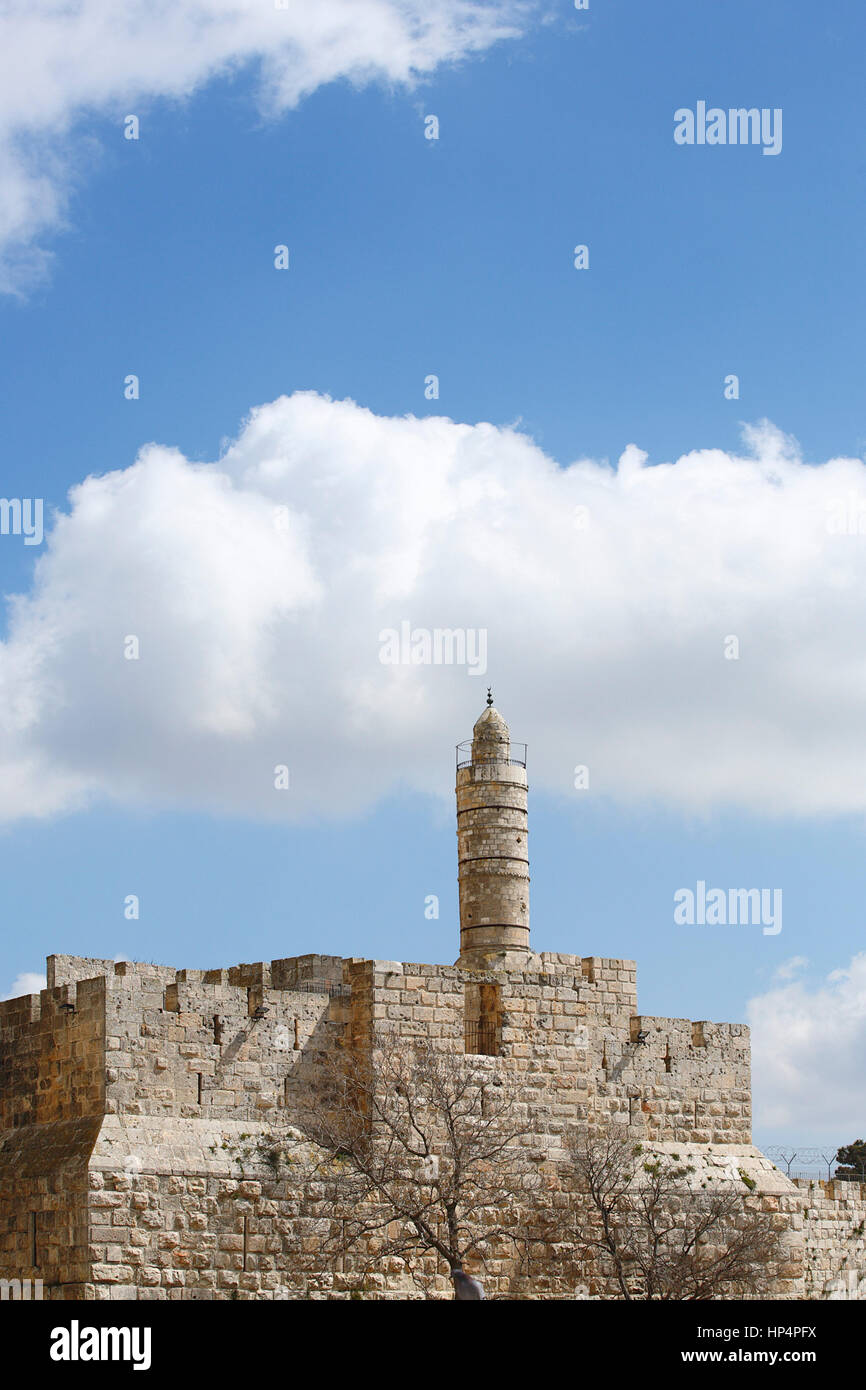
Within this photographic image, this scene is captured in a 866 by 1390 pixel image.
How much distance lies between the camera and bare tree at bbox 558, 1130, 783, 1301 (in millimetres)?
20906

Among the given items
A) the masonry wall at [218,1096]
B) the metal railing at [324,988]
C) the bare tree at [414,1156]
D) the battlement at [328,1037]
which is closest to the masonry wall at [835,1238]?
the battlement at [328,1037]

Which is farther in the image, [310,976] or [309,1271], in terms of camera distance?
[310,976]

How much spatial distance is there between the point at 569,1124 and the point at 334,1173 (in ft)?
11.6

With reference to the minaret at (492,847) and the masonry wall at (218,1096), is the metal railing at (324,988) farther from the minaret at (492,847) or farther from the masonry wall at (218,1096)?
the minaret at (492,847)

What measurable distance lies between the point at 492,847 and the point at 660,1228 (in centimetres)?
1117

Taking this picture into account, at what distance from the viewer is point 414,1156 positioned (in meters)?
20.8

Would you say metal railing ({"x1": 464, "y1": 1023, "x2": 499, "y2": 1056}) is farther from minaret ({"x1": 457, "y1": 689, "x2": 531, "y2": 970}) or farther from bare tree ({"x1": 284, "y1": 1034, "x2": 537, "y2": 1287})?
minaret ({"x1": 457, "y1": 689, "x2": 531, "y2": 970})

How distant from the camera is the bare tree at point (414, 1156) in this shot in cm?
2017

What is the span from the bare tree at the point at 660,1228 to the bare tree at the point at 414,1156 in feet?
2.96

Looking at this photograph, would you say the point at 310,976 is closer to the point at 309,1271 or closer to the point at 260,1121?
the point at 260,1121

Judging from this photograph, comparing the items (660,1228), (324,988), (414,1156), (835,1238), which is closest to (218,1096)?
(324,988)

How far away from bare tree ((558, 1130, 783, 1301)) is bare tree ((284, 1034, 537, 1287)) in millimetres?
902
